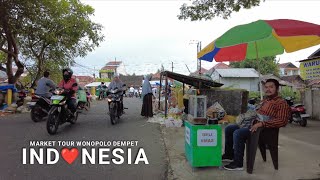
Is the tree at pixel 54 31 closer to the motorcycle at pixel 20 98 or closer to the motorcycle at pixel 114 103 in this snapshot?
the motorcycle at pixel 20 98

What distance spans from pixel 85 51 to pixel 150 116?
9.98m

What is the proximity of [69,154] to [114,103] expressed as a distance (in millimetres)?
3661

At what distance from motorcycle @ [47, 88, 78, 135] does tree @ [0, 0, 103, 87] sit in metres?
6.93

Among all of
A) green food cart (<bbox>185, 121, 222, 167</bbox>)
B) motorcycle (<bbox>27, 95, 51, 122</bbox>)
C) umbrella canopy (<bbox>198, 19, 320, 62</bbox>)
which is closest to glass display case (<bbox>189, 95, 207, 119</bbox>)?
green food cart (<bbox>185, 121, 222, 167</bbox>)

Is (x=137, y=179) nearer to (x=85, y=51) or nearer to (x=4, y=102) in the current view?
Answer: (x=4, y=102)

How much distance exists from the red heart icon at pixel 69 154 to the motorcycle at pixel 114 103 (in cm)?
316

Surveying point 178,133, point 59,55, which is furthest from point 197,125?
point 59,55

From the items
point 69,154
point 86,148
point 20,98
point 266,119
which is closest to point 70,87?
point 86,148

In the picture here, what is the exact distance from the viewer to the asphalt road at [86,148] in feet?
15.9

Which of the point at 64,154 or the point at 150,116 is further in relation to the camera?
the point at 150,116

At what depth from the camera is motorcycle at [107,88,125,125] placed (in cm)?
936

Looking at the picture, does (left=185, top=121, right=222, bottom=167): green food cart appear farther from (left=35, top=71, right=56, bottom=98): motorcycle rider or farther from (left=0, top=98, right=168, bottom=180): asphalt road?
(left=35, top=71, right=56, bottom=98): motorcycle rider

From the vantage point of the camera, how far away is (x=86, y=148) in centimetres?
638

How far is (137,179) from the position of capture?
4.66m
